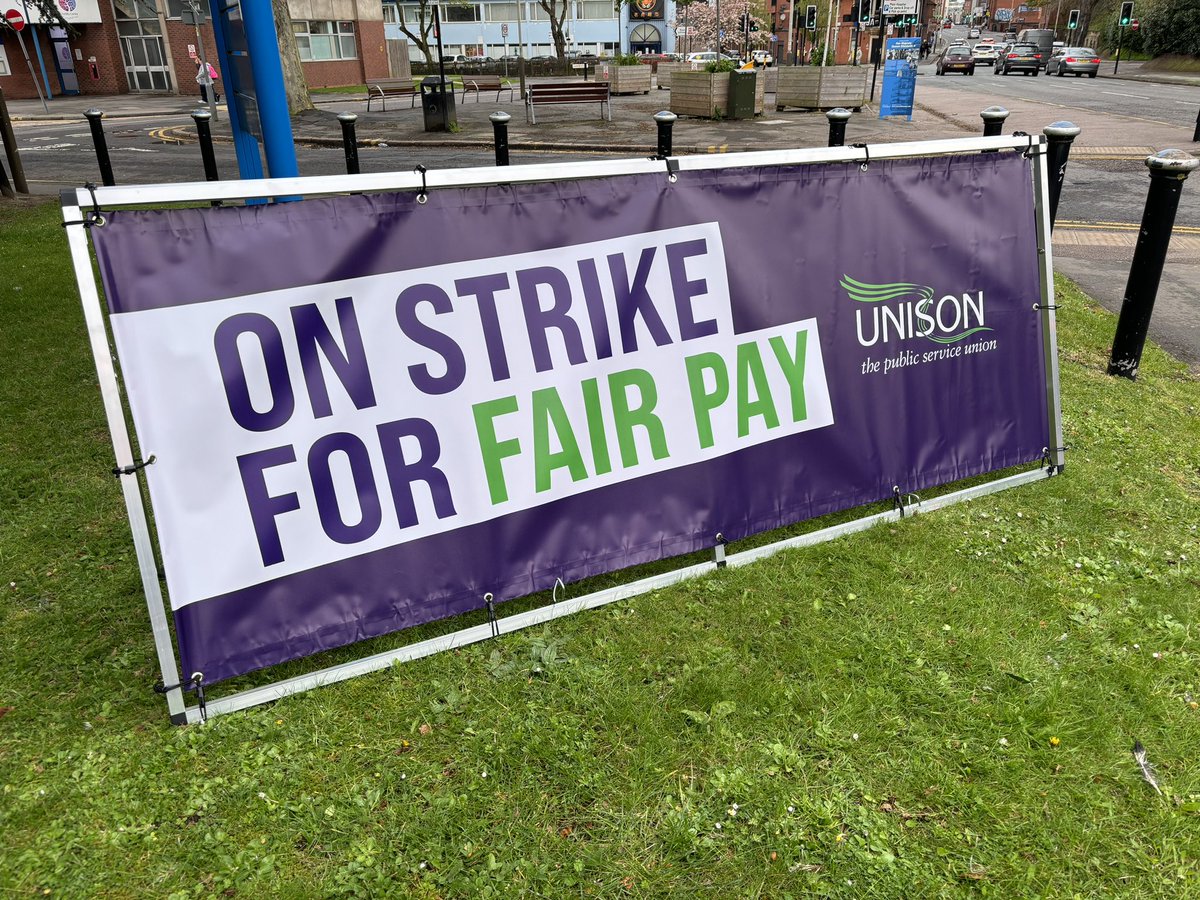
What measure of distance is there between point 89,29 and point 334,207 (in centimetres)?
5350

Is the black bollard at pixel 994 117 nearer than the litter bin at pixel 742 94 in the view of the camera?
Yes

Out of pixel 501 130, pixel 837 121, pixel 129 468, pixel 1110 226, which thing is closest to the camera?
pixel 129 468

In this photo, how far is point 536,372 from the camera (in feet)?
10.9

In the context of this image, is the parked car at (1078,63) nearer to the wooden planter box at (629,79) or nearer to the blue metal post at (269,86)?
the wooden planter box at (629,79)

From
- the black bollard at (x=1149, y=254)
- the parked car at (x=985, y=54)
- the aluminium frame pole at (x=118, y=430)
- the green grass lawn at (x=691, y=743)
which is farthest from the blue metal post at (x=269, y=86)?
the parked car at (x=985, y=54)

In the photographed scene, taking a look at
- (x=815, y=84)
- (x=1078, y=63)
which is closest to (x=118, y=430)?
(x=815, y=84)

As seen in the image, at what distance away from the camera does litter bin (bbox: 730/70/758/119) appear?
72.0 feet

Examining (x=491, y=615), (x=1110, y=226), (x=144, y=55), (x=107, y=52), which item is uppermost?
(x=107, y=52)

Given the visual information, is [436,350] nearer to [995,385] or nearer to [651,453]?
[651,453]

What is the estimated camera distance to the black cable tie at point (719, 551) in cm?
376

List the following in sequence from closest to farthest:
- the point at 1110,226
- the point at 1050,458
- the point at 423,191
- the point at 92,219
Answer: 1. the point at 92,219
2. the point at 423,191
3. the point at 1050,458
4. the point at 1110,226

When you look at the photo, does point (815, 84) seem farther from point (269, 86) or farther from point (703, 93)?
point (269, 86)

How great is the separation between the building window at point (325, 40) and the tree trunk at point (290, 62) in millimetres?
25037

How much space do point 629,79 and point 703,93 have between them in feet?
38.7
